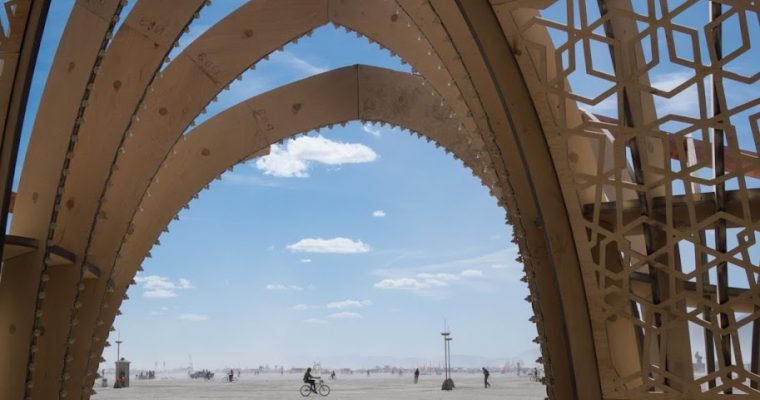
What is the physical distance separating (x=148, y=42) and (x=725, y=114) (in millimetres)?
6104

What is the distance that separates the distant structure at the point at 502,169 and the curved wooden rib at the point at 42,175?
0.06 feet

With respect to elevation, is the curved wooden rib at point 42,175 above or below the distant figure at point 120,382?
above

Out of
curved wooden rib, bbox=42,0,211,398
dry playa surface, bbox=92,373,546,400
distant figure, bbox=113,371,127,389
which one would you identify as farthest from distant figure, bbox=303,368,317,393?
curved wooden rib, bbox=42,0,211,398

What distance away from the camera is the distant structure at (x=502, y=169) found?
19.4ft

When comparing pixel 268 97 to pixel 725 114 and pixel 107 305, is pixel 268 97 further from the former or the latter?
pixel 725 114

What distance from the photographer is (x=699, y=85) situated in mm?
5789

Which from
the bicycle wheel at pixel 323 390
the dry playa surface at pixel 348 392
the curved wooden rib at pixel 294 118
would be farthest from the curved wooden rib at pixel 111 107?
the bicycle wheel at pixel 323 390

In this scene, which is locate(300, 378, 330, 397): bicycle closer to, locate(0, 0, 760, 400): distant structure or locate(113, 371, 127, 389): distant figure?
locate(113, 371, 127, 389): distant figure

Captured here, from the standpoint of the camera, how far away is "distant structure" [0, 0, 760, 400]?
5.91 m

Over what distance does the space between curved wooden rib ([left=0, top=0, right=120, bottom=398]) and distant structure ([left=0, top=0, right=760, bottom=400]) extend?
0.02 m

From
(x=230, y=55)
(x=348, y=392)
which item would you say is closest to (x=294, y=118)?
(x=230, y=55)

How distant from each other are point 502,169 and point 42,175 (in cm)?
449

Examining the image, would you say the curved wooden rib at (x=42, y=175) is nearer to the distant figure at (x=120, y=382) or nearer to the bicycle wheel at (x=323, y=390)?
the bicycle wheel at (x=323, y=390)

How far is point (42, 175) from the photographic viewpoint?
7.76 meters
